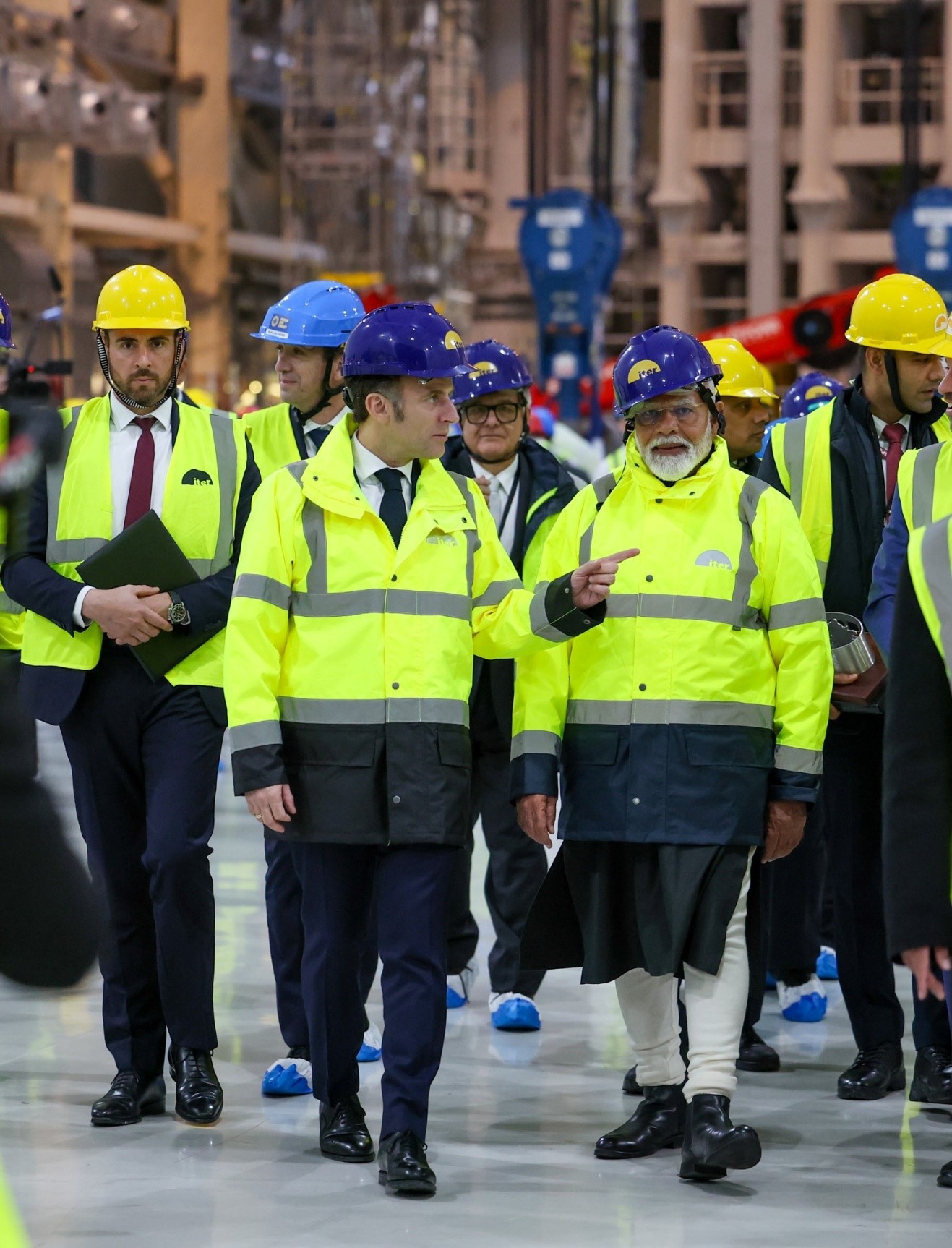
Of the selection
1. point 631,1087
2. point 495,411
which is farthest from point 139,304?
point 631,1087

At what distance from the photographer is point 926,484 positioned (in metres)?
4.54

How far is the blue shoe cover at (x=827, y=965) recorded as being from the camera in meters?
6.62

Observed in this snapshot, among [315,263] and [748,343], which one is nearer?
[748,343]

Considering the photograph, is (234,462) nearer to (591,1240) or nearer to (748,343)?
(591,1240)

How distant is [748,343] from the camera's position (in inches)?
619

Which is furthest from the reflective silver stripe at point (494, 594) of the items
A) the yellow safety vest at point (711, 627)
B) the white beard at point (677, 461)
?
the white beard at point (677, 461)

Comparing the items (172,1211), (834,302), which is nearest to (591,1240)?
(172,1211)

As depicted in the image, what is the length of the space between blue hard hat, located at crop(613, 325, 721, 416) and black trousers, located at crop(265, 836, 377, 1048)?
145 cm

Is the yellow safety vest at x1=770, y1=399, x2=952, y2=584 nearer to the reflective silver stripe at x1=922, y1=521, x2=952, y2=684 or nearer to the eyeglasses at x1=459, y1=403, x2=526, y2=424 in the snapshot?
the eyeglasses at x1=459, y1=403, x2=526, y2=424

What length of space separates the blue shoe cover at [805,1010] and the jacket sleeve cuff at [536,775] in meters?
1.81

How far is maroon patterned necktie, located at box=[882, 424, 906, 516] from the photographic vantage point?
5109mm

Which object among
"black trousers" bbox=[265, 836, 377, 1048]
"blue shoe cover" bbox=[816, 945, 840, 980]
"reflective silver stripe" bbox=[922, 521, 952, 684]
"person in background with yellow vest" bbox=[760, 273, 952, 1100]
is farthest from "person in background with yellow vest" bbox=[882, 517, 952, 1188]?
"blue shoe cover" bbox=[816, 945, 840, 980]

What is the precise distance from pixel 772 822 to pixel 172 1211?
1491 mm

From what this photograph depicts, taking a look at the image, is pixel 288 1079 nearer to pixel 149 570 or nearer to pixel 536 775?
pixel 536 775
